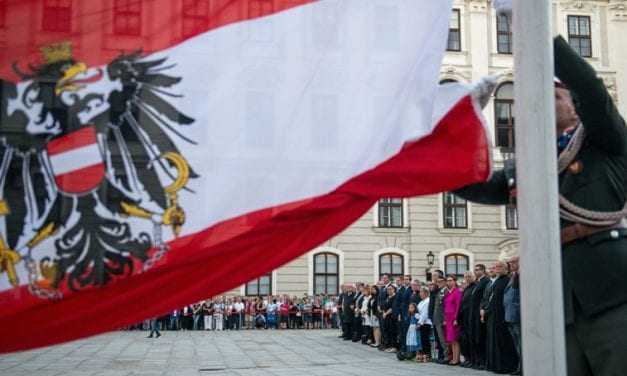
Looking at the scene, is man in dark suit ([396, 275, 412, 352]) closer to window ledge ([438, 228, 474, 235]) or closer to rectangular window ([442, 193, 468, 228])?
window ledge ([438, 228, 474, 235])

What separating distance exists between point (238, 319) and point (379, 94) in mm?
31034

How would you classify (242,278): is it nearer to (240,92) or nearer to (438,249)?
(240,92)

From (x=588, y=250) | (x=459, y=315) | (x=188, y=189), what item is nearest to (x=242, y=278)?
(x=188, y=189)

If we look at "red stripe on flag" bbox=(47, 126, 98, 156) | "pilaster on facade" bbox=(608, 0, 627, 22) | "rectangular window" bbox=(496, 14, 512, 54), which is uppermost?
"pilaster on facade" bbox=(608, 0, 627, 22)

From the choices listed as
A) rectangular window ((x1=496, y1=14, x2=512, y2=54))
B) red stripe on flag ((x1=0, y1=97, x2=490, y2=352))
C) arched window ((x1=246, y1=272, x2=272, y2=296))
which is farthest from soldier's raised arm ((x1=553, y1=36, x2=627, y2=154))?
rectangular window ((x1=496, y1=14, x2=512, y2=54))

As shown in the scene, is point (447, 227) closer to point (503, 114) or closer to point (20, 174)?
point (503, 114)

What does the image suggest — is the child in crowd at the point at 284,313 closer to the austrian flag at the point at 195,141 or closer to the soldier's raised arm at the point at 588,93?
the austrian flag at the point at 195,141

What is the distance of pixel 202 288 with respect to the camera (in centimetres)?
314

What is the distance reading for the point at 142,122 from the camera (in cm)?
319

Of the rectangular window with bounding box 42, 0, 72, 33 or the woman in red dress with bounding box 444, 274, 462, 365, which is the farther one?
the woman in red dress with bounding box 444, 274, 462, 365

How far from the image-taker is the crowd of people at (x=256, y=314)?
1289 inches

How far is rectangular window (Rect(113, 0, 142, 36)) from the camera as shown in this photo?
326cm

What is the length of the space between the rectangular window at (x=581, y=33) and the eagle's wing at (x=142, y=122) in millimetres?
38281

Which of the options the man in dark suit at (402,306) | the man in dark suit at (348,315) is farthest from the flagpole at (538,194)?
the man in dark suit at (348,315)
